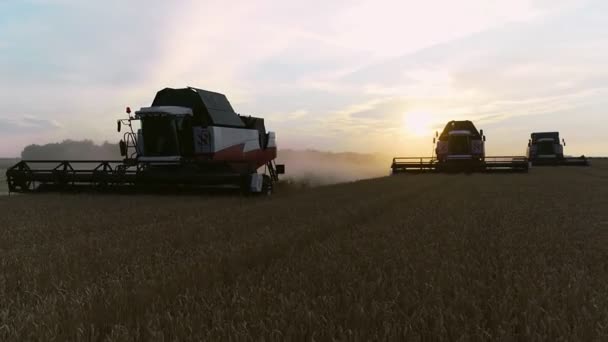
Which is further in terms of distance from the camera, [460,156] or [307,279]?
[460,156]

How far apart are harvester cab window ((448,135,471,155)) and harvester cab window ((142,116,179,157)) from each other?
22874mm

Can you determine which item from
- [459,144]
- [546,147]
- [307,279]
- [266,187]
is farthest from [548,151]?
[307,279]

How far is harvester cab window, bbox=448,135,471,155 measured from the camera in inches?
1244

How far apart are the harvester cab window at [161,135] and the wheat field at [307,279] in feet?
23.0

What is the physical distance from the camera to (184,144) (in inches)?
604

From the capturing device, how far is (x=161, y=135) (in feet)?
49.4

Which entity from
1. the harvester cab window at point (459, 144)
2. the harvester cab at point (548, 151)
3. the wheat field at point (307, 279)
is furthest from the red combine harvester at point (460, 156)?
the wheat field at point (307, 279)

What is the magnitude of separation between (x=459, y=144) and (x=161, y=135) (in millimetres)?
23572

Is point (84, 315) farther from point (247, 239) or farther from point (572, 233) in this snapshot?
point (572, 233)

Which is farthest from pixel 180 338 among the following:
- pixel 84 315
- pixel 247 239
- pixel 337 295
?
pixel 247 239

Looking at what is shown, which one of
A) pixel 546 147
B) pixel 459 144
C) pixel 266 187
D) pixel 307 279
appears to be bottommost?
pixel 307 279

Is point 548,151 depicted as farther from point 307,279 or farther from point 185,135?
point 307,279

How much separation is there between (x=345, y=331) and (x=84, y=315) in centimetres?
185

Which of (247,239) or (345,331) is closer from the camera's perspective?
(345,331)
